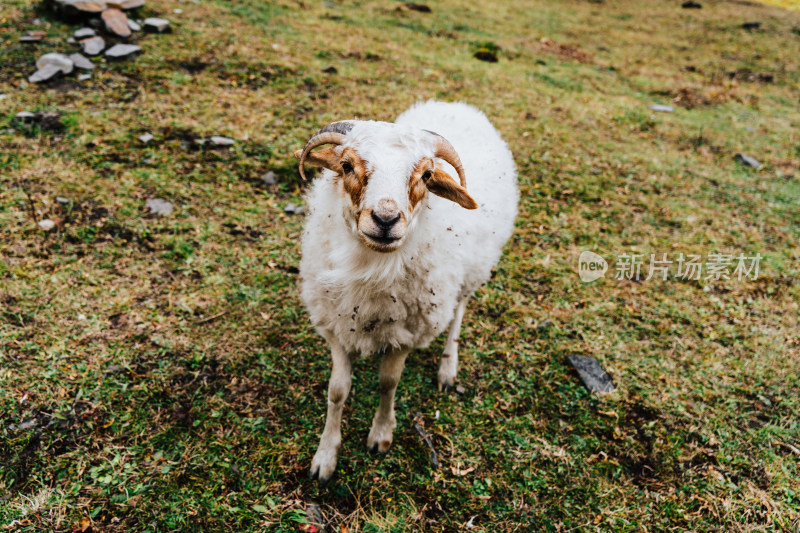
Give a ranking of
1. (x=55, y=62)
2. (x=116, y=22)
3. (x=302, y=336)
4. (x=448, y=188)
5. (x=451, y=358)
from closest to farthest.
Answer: (x=448, y=188) < (x=451, y=358) < (x=302, y=336) < (x=55, y=62) < (x=116, y=22)

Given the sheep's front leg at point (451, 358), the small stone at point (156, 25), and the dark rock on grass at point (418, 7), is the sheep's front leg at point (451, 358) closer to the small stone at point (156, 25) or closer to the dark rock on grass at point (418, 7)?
the small stone at point (156, 25)

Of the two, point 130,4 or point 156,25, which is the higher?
point 130,4

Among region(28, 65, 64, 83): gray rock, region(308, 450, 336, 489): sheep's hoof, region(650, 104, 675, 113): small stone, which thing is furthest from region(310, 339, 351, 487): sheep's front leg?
region(650, 104, 675, 113): small stone

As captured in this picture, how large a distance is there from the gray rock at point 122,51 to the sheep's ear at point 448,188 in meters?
7.85

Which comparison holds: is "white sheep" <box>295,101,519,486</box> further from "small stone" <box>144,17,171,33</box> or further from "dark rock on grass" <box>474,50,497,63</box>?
"dark rock on grass" <box>474,50,497,63</box>

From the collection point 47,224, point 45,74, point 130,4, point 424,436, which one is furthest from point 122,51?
point 424,436

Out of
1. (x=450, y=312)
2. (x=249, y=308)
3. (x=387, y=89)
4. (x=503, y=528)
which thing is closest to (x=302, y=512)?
(x=503, y=528)

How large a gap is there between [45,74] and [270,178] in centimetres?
423

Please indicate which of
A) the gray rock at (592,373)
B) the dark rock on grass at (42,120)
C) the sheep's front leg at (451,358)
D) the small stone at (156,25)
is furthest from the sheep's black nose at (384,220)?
Result: the small stone at (156,25)

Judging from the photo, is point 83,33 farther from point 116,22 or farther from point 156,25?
point 156,25

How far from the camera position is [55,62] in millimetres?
7164

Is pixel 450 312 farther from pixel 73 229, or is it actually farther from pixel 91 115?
pixel 91 115

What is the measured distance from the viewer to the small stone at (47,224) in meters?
4.75

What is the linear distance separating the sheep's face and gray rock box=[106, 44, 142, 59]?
23.8 ft
